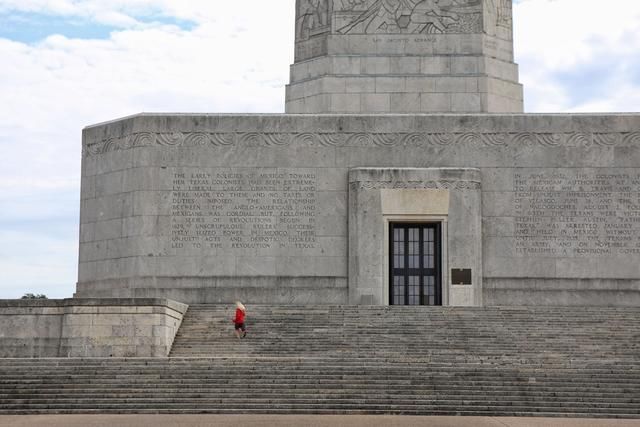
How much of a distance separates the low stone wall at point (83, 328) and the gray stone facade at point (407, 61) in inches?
418

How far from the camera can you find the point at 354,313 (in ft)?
89.1

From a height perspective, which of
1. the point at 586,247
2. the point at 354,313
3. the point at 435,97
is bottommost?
the point at 354,313

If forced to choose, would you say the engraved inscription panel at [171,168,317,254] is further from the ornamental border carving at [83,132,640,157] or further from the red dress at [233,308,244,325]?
the red dress at [233,308,244,325]

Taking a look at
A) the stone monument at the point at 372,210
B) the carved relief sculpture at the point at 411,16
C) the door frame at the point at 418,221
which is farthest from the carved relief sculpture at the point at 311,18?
the door frame at the point at 418,221

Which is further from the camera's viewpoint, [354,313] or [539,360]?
[354,313]

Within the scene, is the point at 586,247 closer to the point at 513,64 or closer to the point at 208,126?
the point at 513,64

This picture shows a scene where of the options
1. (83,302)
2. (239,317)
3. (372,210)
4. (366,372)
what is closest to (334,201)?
(372,210)

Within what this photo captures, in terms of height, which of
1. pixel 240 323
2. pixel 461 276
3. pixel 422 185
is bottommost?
pixel 240 323

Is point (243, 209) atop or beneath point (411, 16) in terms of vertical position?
beneath

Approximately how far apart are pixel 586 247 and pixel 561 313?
13.5 feet

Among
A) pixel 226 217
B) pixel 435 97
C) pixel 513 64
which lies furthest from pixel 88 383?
pixel 513 64

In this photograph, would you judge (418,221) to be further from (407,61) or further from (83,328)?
(83,328)

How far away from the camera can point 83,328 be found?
2489cm

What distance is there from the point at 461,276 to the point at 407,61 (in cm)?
710
